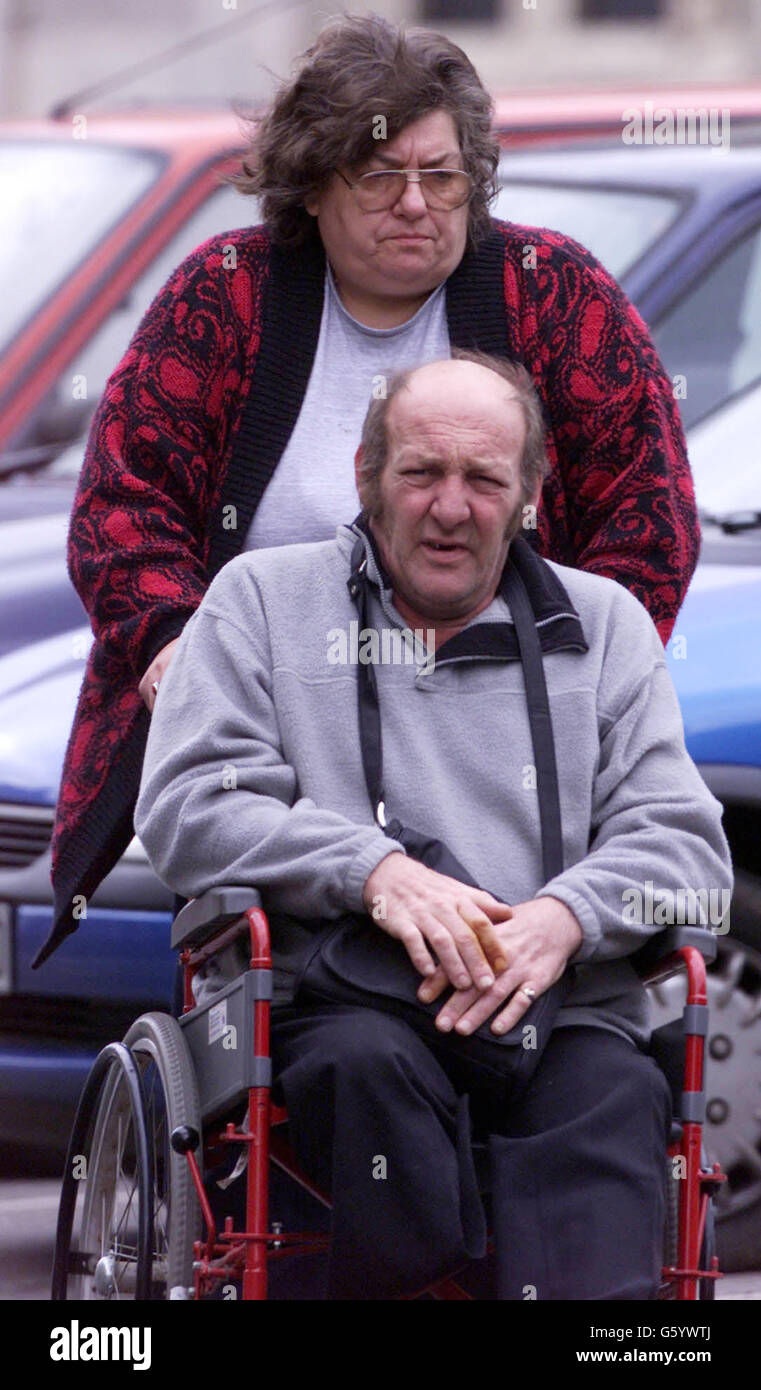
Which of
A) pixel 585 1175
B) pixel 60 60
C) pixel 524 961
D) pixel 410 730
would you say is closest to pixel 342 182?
pixel 410 730

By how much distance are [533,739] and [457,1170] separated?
62cm

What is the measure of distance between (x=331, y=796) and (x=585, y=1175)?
630 millimetres

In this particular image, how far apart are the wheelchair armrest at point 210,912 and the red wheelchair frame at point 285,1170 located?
0.06ft

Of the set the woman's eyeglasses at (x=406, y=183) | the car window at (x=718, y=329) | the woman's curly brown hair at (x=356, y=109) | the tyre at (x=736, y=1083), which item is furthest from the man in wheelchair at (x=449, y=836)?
the car window at (x=718, y=329)

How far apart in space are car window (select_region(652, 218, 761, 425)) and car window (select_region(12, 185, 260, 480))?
43.7 inches

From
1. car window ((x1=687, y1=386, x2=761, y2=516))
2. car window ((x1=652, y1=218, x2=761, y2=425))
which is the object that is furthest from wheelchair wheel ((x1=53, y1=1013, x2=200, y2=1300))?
car window ((x1=652, y1=218, x2=761, y2=425))

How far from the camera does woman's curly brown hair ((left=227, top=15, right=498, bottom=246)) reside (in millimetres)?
3967

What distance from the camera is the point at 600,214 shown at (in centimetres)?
632

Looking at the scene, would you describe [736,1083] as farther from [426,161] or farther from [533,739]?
[426,161]

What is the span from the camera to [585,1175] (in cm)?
346

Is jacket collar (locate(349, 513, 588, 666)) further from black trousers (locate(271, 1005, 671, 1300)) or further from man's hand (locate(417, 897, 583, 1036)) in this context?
black trousers (locate(271, 1005, 671, 1300))

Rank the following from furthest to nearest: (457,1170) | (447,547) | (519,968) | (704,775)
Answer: (704,775), (447,547), (519,968), (457,1170)

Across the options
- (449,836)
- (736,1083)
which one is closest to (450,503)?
(449,836)

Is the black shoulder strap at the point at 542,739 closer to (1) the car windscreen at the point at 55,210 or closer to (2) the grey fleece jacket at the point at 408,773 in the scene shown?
(2) the grey fleece jacket at the point at 408,773
